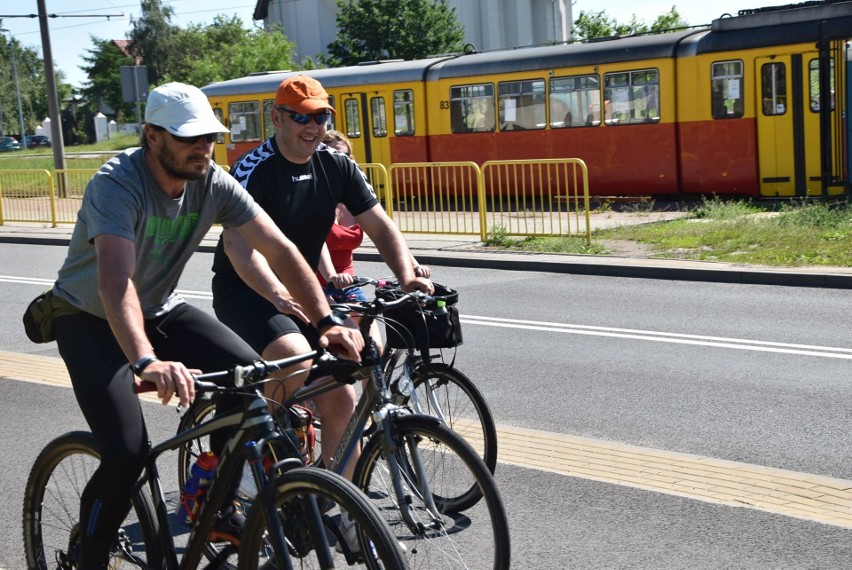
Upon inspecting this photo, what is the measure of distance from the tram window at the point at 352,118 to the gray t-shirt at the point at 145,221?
23.1 m

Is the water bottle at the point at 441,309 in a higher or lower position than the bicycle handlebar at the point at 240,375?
lower

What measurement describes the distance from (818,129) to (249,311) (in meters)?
16.9

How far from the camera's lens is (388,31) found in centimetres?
5222

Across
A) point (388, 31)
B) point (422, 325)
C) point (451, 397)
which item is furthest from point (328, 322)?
point (388, 31)

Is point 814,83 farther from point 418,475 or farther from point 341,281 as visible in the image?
point 418,475

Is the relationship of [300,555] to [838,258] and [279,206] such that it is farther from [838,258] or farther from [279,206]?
[838,258]

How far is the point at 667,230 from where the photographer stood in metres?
17.2

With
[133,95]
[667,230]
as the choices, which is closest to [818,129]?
[667,230]

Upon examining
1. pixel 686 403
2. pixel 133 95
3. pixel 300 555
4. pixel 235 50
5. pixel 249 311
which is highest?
pixel 235 50

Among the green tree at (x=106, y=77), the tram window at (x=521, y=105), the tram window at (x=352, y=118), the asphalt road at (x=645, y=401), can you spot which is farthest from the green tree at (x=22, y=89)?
the asphalt road at (x=645, y=401)

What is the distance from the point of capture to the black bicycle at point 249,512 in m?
3.34

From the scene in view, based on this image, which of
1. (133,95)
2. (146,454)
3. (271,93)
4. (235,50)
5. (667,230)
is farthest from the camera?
(235,50)

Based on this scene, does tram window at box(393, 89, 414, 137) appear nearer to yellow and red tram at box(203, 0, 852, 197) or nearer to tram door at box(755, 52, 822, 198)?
yellow and red tram at box(203, 0, 852, 197)

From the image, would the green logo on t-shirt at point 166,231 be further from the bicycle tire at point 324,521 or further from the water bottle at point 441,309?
the water bottle at point 441,309
